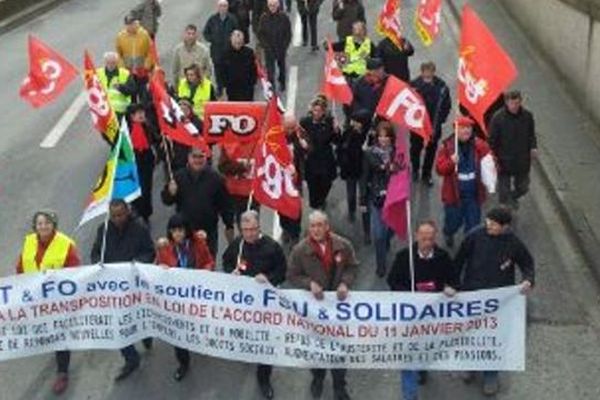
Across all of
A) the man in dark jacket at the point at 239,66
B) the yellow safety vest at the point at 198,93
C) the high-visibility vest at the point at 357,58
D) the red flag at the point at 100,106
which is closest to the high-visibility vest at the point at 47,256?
the red flag at the point at 100,106

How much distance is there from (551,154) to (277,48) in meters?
5.03

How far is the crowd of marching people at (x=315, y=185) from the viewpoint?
806 centimetres

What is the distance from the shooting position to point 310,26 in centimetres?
1850

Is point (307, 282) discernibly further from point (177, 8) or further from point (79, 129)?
point (177, 8)

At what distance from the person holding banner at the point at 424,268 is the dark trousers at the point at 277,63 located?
8.63 metres

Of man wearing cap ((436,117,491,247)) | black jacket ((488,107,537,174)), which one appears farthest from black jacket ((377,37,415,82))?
man wearing cap ((436,117,491,247))

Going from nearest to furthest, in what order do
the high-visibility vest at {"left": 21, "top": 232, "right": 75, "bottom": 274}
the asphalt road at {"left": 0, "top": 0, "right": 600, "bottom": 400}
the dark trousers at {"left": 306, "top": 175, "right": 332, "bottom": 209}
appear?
the high-visibility vest at {"left": 21, "top": 232, "right": 75, "bottom": 274} < the asphalt road at {"left": 0, "top": 0, "right": 600, "bottom": 400} < the dark trousers at {"left": 306, "top": 175, "right": 332, "bottom": 209}

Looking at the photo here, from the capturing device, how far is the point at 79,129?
15.3 metres

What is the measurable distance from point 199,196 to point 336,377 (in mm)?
2435

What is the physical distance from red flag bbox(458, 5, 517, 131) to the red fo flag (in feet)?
6.55

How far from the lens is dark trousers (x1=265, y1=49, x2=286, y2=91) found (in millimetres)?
16062

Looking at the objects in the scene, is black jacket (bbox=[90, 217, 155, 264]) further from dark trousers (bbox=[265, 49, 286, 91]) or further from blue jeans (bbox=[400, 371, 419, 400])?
dark trousers (bbox=[265, 49, 286, 91])

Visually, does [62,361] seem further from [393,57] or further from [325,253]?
[393,57]

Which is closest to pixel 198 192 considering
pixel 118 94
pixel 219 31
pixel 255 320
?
pixel 255 320
